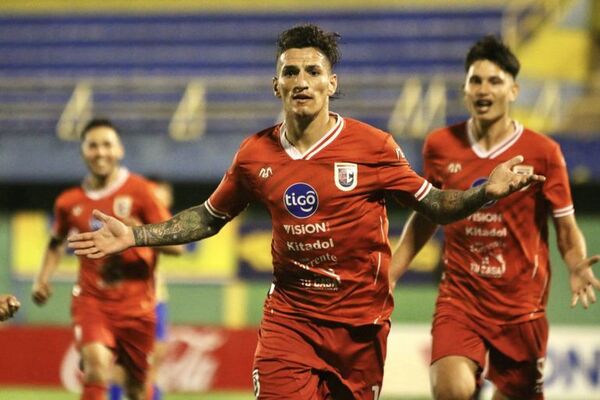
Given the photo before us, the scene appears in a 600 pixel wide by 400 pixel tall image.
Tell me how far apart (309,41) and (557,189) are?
1.84m

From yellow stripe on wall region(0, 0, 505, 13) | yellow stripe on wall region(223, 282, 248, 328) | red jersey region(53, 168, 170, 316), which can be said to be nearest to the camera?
red jersey region(53, 168, 170, 316)

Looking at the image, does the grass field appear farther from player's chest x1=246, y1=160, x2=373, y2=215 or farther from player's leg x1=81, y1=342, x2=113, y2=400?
player's chest x1=246, y1=160, x2=373, y2=215

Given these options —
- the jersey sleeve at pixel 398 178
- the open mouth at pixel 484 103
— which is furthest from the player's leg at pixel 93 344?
the open mouth at pixel 484 103

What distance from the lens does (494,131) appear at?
630 cm

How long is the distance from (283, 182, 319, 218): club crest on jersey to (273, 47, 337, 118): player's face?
342 mm

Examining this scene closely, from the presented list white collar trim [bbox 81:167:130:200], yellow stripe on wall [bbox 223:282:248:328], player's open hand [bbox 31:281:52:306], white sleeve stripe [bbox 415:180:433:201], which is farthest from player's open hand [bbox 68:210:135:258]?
yellow stripe on wall [bbox 223:282:248:328]

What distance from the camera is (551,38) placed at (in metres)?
18.5

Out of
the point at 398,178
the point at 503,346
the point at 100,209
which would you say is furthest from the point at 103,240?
the point at 100,209

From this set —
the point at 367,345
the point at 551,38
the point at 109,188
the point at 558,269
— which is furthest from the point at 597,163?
the point at 367,345

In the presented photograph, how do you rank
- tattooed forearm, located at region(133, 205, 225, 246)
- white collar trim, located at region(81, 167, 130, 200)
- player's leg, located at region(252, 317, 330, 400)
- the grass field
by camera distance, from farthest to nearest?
the grass field, white collar trim, located at region(81, 167, 130, 200), tattooed forearm, located at region(133, 205, 225, 246), player's leg, located at region(252, 317, 330, 400)

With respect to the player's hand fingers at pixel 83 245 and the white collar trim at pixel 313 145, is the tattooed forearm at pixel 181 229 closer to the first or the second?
the player's hand fingers at pixel 83 245

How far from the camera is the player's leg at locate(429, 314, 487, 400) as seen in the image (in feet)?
19.1

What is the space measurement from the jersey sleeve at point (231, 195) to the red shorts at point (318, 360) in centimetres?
58

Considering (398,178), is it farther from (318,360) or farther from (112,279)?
(112,279)
